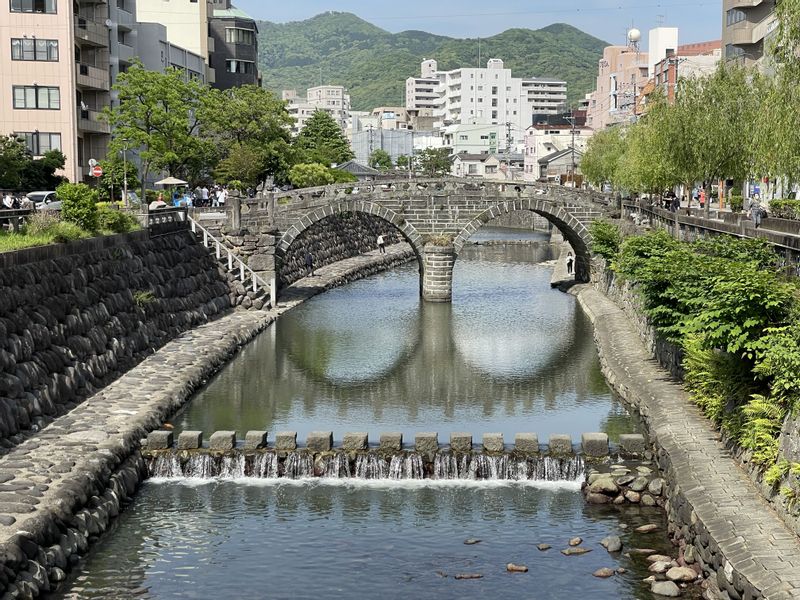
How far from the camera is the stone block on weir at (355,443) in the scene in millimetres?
24094

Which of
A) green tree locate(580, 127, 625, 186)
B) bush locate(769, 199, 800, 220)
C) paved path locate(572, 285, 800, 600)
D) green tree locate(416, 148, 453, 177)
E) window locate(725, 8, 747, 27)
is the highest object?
window locate(725, 8, 747, 27)

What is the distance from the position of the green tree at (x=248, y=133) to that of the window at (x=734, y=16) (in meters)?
30.1

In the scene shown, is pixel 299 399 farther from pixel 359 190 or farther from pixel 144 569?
pixel 359 190

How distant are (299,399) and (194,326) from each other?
1034 cm

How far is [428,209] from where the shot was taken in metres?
53.7

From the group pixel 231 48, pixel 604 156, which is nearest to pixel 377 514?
pixel 604 156

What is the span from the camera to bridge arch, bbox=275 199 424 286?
52.3 metres

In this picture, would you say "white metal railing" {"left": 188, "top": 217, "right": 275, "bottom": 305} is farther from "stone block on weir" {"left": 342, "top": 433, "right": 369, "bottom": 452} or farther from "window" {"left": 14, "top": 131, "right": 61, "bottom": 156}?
"stone block on weir" {"left": 342, "top": 433, "right": 369, "bottom": 452}

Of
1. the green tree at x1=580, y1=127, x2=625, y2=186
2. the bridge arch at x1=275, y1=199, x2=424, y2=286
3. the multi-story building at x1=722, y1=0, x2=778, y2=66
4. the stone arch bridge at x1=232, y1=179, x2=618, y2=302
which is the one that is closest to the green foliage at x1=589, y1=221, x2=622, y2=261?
the stone arch bridge at x1=232, y1=179, x2=618, y2=302

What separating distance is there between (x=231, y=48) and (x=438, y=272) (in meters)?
55.3

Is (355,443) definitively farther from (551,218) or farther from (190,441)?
(551,218)

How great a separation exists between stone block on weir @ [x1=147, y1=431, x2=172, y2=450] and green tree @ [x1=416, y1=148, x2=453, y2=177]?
124 metres

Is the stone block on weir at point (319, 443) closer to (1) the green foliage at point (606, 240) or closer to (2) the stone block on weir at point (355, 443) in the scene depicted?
(2) the stone block on weir at point (355, 443)

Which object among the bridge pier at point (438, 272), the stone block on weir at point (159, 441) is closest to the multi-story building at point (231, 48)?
the bridge pier at point (438, 272)
